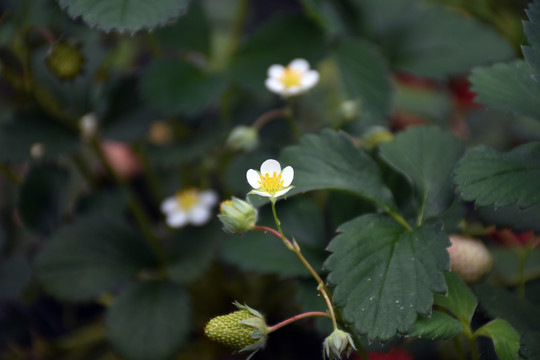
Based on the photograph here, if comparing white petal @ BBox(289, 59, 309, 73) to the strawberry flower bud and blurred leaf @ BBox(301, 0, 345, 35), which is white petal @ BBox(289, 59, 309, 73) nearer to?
blurred leaf @ BBox(301, 0, 345, 35)

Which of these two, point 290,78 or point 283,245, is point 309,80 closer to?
point 290,78

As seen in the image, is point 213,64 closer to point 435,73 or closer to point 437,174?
point 435,73

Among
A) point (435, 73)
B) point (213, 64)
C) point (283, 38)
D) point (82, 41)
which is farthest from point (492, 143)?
point (82, 41)

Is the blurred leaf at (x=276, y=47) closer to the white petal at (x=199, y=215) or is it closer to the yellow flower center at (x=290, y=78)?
the yellow flower center at (x=290, y=78)

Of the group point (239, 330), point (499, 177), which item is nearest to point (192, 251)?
point (239, 330)

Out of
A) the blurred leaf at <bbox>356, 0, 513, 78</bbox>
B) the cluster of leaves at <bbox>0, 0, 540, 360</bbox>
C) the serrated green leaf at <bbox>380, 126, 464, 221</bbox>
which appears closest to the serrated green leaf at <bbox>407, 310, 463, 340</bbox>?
the cluster of leaves at <bbox>0, 0, 540, 360</bbox>

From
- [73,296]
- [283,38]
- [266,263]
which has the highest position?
[283,38]

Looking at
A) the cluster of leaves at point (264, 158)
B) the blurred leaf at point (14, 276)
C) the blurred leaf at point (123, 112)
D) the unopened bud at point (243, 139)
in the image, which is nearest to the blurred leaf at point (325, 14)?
the cluster of leaves at point (264, 158)
